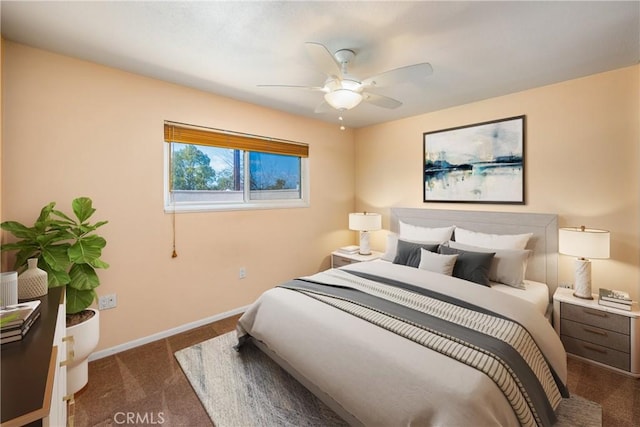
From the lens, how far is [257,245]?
3.39 m

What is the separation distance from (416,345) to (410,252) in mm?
1585

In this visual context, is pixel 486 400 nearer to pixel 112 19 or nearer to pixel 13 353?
pixel 13 353

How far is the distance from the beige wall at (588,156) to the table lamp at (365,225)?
3.87 feet

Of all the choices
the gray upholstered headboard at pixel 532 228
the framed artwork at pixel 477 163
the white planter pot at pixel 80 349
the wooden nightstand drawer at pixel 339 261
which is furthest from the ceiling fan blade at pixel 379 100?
the white planter pot at pixel 80 349

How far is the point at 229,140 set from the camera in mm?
3111

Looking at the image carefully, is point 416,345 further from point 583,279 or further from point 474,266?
point 583,279

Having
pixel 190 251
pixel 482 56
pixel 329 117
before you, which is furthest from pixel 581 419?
pixel 329 117

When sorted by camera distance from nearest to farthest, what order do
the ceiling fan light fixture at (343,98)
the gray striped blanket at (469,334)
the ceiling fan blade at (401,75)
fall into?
the gray striped blanket at (469,334)
the ceiling fan blade at (401,75)
the ceiling fan light fixture at (343,98)

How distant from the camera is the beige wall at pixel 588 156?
235 centimetres

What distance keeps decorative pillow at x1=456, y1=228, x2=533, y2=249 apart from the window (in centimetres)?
198

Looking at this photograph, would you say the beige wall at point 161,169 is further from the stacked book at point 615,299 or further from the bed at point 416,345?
the bed at point 416,345

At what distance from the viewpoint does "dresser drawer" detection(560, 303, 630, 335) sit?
2121 millimetres

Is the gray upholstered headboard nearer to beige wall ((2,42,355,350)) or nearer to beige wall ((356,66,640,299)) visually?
beige wall ((356,66,640,299))

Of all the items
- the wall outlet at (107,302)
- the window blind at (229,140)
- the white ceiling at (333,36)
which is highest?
the white ceiling at (333,36)
